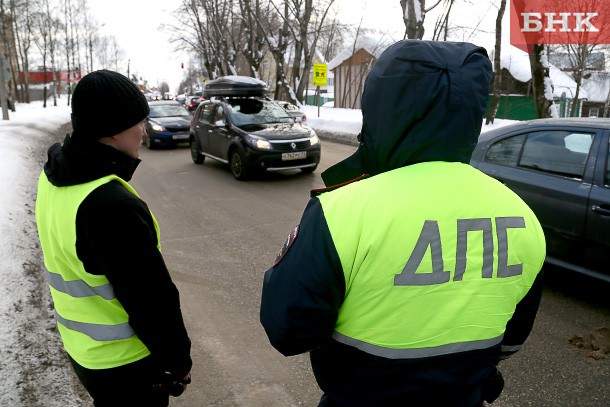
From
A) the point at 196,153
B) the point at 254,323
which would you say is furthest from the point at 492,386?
the point at 196,153

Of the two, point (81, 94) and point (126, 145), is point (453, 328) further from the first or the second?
point (81, 94)

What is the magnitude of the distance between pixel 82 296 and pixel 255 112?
30.4 ft

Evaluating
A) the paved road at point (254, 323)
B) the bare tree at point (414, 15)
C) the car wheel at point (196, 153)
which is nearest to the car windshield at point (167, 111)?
the car wheel at point (196, 153)

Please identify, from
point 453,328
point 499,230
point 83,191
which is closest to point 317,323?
point 453,328

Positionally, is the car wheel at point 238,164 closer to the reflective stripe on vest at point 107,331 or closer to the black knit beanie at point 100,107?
the black knit beanie at point 100,107

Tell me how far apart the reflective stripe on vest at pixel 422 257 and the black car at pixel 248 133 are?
838 cm

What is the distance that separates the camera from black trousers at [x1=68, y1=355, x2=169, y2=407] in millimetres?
1738

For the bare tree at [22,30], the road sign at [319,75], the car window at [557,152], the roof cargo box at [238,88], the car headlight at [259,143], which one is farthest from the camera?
the bare tree at [22,30]

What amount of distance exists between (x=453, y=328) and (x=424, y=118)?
1.84 feet

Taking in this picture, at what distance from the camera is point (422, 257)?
1.19m

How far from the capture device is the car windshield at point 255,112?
1039cm

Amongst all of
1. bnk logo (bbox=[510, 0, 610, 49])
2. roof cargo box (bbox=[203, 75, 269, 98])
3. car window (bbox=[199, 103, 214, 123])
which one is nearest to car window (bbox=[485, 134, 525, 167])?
roof cargo box (bbox=[203, 75, 269, 98])

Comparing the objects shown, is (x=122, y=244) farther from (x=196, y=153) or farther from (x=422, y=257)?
(x=196, y=153)

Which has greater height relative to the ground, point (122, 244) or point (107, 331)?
point (122, 244)
